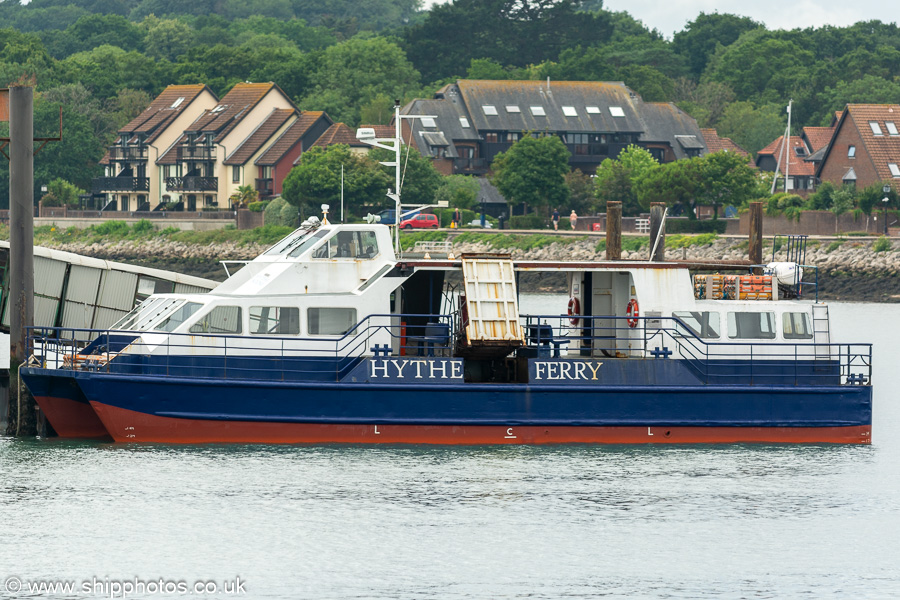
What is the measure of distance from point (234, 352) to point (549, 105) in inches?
3254

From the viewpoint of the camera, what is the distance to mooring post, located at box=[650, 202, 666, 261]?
26828 millimetres

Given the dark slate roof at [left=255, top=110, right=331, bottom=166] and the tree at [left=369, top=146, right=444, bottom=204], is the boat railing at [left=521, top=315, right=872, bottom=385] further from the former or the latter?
the dark slate roof at [left=255, top=110, right=331, bottom=166]

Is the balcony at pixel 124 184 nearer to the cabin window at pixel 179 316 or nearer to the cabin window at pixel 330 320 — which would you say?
the cabin window at pixel 179 316

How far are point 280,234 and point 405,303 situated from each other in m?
62.0

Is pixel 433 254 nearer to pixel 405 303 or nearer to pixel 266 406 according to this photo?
pixel 405 303

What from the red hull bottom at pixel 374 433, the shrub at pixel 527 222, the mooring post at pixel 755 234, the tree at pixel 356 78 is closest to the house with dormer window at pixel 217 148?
the tree at pixel 356 78

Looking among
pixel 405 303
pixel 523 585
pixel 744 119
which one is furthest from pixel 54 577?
pixel 744 119

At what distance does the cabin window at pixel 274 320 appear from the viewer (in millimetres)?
23984

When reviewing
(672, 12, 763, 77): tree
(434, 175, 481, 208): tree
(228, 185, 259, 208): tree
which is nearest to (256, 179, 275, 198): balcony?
(228, 185, 259, 208): tree

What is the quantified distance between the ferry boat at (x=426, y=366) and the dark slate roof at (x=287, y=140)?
73541mm

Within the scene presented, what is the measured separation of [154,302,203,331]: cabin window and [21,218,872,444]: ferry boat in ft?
0.11

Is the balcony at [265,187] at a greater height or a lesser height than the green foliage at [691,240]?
greater

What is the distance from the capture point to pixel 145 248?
9075 cm

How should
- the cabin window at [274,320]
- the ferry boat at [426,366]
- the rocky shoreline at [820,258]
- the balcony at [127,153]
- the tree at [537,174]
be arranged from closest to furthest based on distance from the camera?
the ferry boat at [426,366]
the cabin window at [274,320]
the rocky shoreline at [820,258]
the tree at [537,174]
the balcony at [127,153]
